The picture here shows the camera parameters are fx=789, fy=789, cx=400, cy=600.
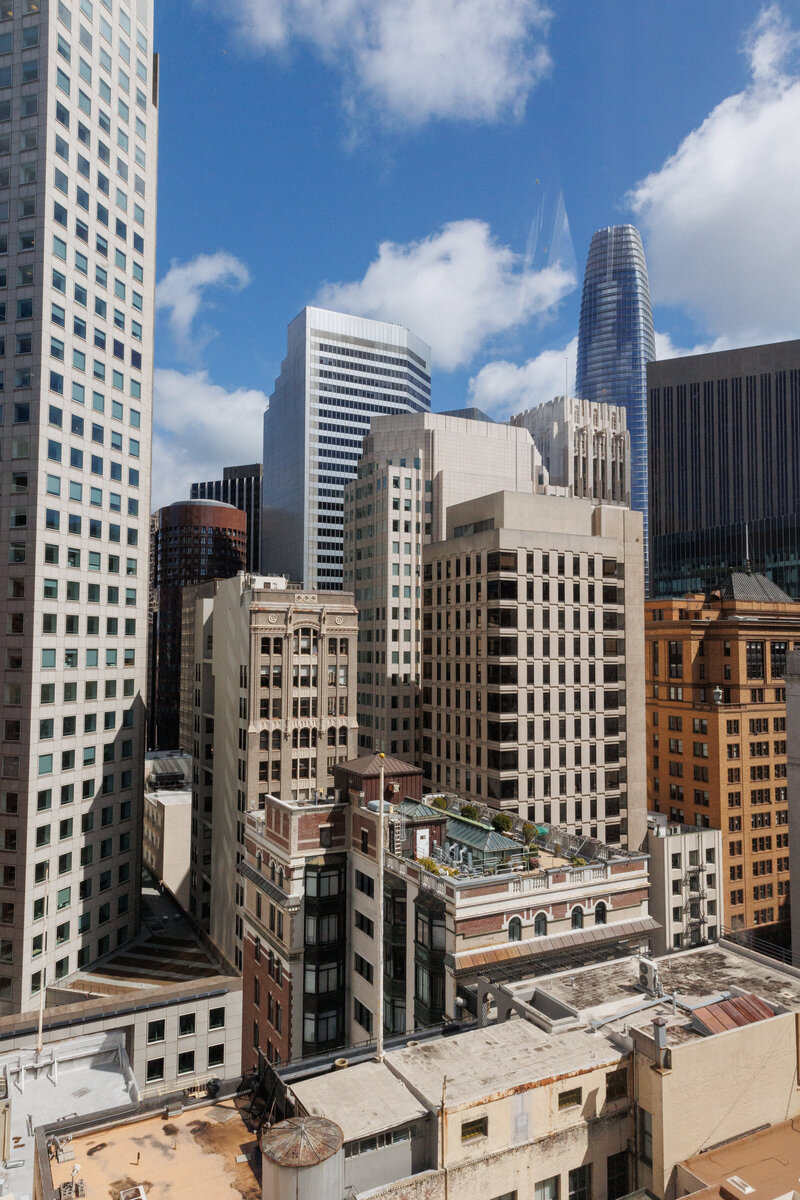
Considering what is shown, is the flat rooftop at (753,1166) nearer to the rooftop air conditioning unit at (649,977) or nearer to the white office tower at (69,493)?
the rooftop air conditioning unit at (649,977)

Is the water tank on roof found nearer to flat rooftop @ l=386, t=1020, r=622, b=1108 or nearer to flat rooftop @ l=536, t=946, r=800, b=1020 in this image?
flat rooftop @ l=386, t=1020, r=622, b=1108

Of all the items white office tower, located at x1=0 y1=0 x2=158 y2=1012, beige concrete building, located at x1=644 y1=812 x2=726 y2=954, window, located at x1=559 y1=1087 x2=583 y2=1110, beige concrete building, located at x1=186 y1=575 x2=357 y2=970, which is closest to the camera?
window, located at x1=559 y1=1087 x2=583 y2=1110

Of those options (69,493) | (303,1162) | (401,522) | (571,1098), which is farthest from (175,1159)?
(401,522)

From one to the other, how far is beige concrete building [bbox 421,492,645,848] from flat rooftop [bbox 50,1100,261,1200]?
2515 inches

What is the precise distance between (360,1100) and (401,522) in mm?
95055

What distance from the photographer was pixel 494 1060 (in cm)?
3042

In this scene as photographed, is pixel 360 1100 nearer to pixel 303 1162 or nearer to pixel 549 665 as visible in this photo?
pixel 303 1162

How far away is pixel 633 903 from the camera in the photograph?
55.6 metres

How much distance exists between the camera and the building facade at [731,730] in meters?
107

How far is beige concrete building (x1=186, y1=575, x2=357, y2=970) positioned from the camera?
3706 inches

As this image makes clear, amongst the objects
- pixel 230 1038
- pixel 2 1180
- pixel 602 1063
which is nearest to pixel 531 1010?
pixel 602 1063

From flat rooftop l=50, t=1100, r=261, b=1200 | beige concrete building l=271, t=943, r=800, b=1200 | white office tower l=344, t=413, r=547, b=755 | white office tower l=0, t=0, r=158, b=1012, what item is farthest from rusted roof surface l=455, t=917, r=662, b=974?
white office tower l=344, t=413, r=547, b=755

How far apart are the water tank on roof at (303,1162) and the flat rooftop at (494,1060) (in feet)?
16.2

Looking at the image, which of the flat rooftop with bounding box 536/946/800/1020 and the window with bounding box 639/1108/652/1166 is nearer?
the window with bounding box 639/1108/652/1166
